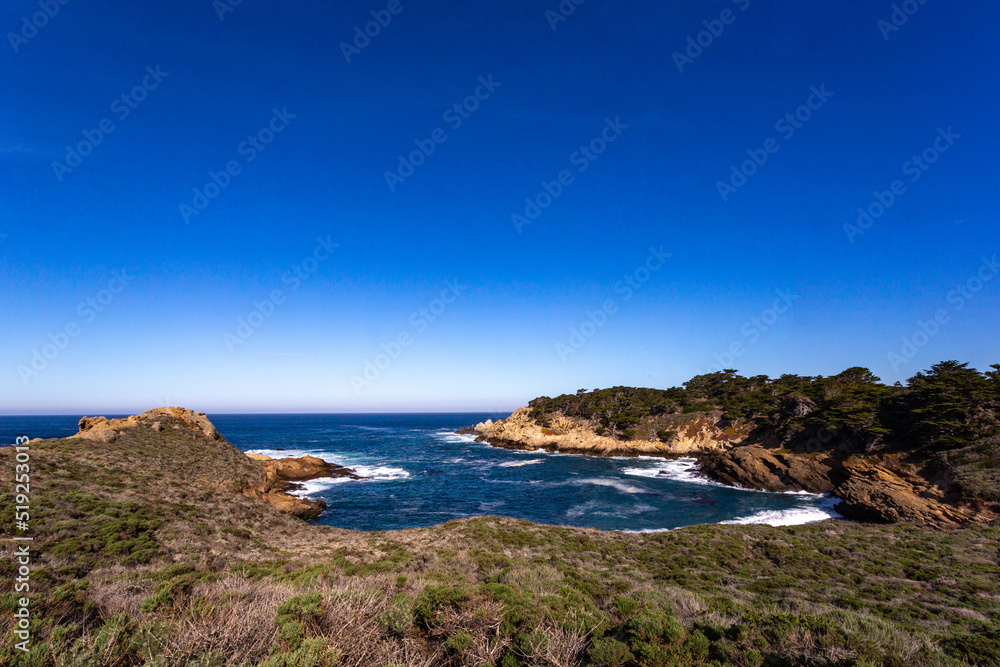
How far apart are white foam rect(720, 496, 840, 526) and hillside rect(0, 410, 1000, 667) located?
6903mm

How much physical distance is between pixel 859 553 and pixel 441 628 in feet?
60.4

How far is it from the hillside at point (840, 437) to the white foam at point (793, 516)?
117cm

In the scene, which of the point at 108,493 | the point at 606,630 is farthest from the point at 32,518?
the point at 606,630

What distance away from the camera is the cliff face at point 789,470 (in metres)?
24.7

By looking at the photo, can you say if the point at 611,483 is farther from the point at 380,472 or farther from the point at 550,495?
the point at 380,472

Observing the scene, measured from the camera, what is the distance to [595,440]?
63562 millimetres

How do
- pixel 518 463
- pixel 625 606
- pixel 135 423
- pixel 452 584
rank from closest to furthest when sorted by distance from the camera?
pixel 625 606, pixel 452 584, pixel 135 423, pixel 518 463

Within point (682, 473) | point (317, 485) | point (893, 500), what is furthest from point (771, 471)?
point (317, 485)

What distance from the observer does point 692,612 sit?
7.70 meters

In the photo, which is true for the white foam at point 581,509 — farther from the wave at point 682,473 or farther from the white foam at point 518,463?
the white foam at point 518,463

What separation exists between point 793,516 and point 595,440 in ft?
119

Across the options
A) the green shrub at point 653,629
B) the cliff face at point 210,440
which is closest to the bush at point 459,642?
the green shrub at point 653,629

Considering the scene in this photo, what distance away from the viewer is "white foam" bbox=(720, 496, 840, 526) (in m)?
26.7

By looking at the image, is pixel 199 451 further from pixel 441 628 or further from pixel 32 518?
pixel 441 628
